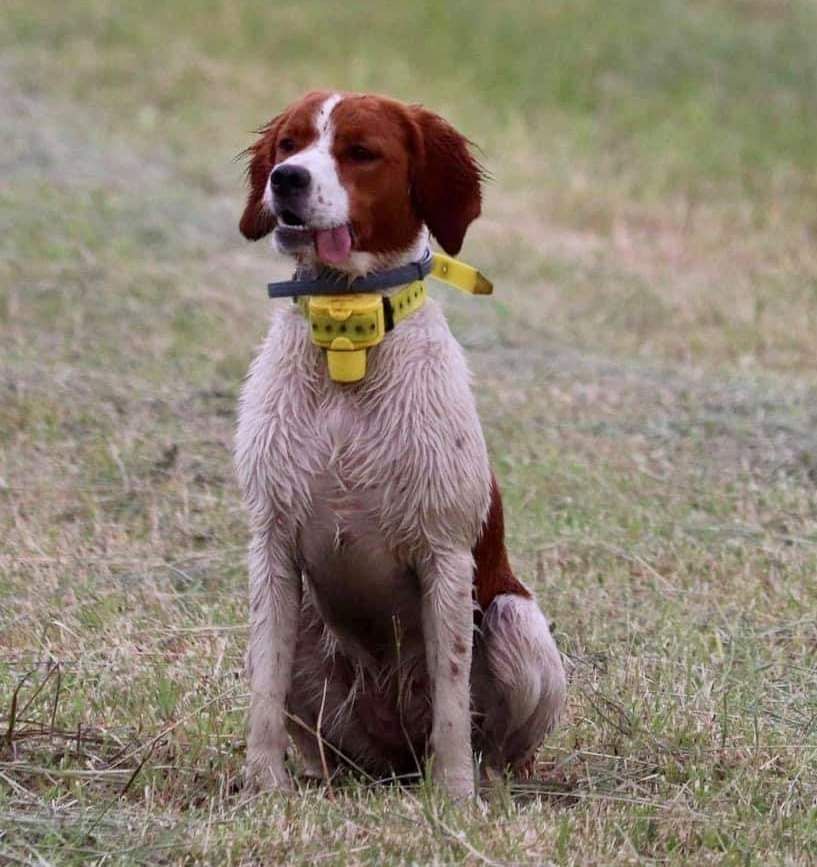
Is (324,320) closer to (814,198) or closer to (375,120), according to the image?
(375,120)

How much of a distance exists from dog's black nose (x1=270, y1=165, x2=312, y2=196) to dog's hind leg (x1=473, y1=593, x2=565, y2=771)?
1170 millimetres

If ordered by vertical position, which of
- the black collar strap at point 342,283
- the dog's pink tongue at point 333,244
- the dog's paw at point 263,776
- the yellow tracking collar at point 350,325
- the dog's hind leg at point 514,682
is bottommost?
the dog's paw at point 263,776

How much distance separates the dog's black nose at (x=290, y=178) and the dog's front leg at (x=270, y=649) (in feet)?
2.68

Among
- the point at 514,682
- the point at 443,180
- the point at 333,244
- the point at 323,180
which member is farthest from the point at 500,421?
the point at 323,180

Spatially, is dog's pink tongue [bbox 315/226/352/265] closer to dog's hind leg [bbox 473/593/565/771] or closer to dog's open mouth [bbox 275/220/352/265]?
dog's open mouth [bbox 275/220/352/265]

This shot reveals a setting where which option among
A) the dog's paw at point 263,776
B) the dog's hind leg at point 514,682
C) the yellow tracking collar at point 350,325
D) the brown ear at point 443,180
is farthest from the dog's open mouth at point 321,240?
the dog's paw at point 263,776

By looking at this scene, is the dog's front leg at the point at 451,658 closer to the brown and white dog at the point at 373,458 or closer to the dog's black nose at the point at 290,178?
the brown and white dog at the point at 373,458

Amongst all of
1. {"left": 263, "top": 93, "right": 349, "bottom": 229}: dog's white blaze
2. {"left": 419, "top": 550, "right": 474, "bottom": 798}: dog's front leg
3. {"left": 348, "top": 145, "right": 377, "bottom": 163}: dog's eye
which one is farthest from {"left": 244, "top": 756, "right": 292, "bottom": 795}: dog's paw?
{"left": 348, "top": 145, "right": 377, "bottom": 163}: dog's eye

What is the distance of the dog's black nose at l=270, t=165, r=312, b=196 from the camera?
4.04 metres

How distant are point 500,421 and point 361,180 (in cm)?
406

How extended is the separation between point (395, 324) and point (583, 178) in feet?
34.2

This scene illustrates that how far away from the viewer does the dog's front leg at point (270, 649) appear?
14.0 ft

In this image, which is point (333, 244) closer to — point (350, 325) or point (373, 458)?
point (350, 325)

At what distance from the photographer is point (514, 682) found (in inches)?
175
